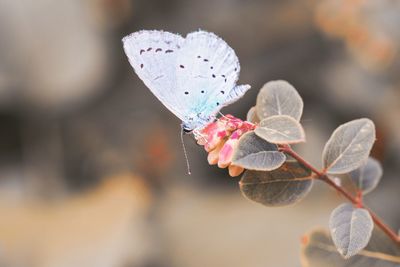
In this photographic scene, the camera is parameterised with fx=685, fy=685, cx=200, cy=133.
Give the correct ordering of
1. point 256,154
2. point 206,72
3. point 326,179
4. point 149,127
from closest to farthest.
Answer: point 256,154
point 326,179
point 206,72
point 149,127

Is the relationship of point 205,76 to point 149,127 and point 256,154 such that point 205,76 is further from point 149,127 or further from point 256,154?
point 149,127

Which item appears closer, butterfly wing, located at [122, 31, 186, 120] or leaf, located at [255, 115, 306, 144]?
leaf, located at [255, 115, 306, 144]

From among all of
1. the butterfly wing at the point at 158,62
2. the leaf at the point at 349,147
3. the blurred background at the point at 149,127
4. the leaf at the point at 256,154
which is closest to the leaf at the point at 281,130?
the leaf at the point at 256,154

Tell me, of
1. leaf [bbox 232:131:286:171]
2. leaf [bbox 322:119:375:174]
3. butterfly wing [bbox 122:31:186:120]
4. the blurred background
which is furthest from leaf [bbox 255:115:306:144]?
the blurred background

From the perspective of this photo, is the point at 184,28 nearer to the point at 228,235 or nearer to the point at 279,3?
the point at 279,3

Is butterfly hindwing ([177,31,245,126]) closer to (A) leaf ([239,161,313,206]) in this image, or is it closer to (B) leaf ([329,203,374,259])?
(A) leaf ([239,161,313,206])

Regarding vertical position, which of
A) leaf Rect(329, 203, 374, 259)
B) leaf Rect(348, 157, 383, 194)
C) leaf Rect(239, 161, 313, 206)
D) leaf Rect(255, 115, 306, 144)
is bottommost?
leaf Rect(348, 157, 383, 194)

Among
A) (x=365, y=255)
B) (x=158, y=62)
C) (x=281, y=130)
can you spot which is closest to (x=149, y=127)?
(x=158, y=62)
